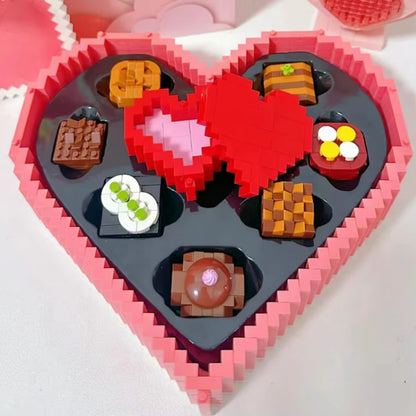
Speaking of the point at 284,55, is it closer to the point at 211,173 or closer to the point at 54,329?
the point at 211,173

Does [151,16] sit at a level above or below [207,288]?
above

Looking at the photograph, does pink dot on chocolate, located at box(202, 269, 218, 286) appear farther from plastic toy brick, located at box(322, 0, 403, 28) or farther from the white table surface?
Result: plastic toy brick, located at box(322, 0, 403, 28)

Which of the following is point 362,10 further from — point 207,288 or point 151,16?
point 207,288

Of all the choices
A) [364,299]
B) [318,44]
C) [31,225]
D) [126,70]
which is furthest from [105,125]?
[364,299]

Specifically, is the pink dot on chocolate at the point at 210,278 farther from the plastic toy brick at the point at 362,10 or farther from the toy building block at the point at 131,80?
the plastic toy brick at the point at 362,10

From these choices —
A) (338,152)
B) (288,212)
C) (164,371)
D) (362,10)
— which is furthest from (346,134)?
(164,371)

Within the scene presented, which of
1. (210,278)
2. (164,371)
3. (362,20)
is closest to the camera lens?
(210,278)

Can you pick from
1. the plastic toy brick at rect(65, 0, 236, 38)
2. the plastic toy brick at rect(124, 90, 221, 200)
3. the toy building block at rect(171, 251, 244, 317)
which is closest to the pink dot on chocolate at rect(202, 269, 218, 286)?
the toy building block at rect(171, 251, 244, 317)
